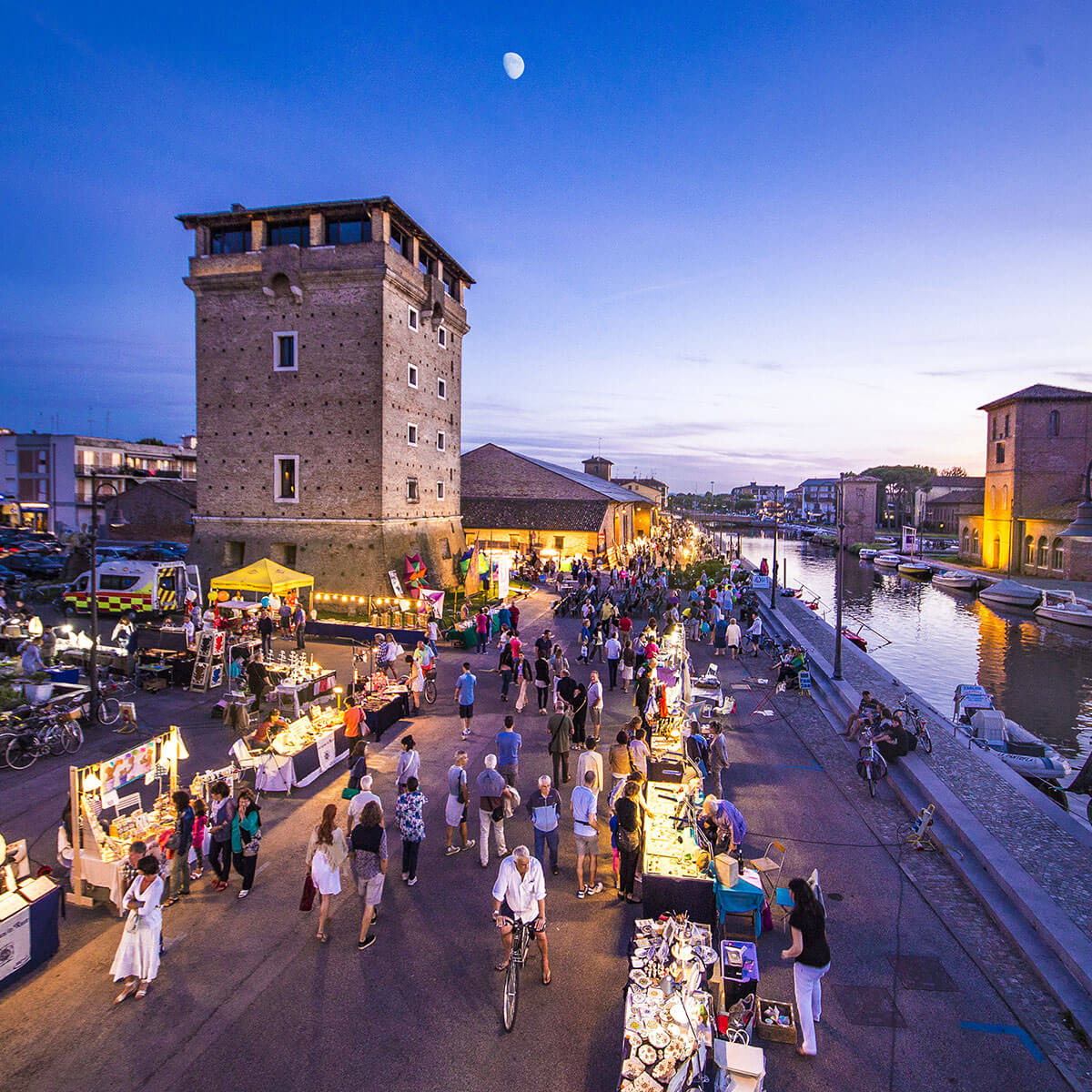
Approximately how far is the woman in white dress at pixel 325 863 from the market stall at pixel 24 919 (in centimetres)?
283

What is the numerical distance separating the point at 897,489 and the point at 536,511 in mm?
119015

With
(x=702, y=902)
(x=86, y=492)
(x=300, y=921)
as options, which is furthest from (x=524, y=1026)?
(x=86, y=492)

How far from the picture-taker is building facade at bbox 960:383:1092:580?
198 feet

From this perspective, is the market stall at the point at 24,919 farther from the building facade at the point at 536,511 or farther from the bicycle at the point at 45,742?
the building facade at the point at 536,511

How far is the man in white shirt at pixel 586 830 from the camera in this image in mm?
8867

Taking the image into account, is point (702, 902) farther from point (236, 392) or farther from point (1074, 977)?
point (236, 392)

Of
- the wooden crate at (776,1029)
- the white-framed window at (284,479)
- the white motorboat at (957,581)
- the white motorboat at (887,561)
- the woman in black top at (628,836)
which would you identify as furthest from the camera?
the white motorboat at (887,561)

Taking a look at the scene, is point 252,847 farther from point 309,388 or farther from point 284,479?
point 309,388

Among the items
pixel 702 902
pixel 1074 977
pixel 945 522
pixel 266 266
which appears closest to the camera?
pixel 1074 977

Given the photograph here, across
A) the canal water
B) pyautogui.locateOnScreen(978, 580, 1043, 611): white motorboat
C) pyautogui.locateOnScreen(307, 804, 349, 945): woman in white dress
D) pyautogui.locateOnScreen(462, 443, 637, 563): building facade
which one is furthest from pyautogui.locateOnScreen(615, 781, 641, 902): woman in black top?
pyautogui.locateOnScreen(978, 580, 1043, 611): white motorboat

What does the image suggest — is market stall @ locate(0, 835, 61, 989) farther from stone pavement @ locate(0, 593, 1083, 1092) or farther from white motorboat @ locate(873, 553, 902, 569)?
white motorboat @ locate(873, 553, 902, 569)

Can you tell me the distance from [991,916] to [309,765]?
10.9 m

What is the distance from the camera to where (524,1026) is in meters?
6.56

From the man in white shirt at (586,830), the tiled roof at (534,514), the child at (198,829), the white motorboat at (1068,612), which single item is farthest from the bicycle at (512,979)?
the white motorboat at (1068,612)
